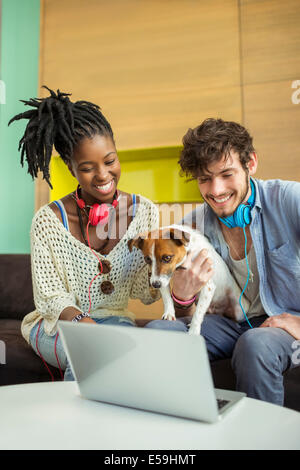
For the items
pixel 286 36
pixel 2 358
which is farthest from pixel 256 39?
pixel 2 358

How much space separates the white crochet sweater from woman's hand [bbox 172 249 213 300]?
17 centimetres

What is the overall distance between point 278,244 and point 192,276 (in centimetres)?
34

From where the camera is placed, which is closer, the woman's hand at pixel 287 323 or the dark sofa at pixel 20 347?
the woman's hand at pixel 287 323

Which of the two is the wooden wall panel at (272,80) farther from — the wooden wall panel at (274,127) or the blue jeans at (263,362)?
the blue jeans at (263,362)

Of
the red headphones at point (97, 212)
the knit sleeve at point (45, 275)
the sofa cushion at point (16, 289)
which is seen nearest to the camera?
the knit sleeve at point (45, 275)

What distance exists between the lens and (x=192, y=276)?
1618 millimetres

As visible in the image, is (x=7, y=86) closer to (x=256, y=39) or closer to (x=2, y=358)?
(x=256, y=39)

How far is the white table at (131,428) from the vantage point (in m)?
0.70

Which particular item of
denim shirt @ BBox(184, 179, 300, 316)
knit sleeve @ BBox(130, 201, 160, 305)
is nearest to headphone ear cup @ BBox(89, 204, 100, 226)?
knit sleeve @ BBox(130, 201, 160, 305)

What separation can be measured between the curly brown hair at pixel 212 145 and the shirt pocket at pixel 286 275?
1.11ft

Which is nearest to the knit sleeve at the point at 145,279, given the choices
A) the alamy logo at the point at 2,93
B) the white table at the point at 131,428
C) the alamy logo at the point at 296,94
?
the white table at the point at 131,428

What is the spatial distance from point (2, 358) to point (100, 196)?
83 centimetres
